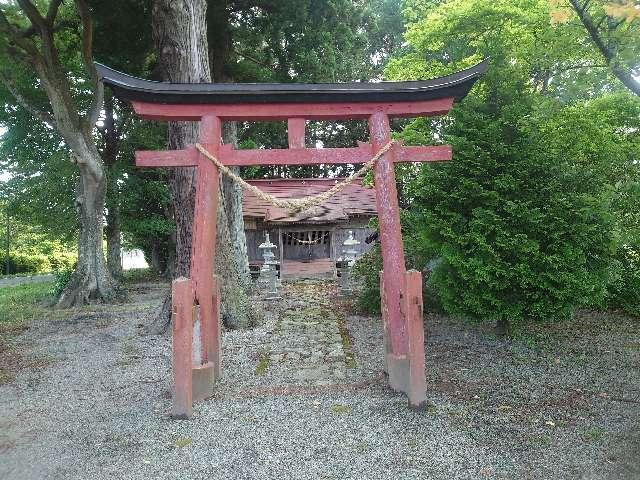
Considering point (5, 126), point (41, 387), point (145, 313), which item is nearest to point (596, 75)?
point (41, 387)

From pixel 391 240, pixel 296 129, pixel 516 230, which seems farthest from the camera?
pixel 516 230

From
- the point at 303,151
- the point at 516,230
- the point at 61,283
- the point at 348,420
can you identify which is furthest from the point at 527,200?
the point at 61,283

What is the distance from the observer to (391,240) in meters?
4.87

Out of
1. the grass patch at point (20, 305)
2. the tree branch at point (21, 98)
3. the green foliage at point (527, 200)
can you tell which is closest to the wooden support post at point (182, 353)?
the green foliage at point (527, 200)

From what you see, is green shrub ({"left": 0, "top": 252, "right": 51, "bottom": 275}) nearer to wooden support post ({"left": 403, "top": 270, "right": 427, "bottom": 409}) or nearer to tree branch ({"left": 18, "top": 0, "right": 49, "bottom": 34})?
tree branch ({"left": 18, "top": 0, "right": 49, "bottom": 34})

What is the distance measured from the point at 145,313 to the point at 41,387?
5268 mm

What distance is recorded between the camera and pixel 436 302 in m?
8.78

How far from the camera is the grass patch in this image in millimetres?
10656

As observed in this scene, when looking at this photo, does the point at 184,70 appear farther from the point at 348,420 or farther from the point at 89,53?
the point at 348,420

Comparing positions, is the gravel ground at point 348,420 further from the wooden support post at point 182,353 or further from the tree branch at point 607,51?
the tree branch at point 607,51

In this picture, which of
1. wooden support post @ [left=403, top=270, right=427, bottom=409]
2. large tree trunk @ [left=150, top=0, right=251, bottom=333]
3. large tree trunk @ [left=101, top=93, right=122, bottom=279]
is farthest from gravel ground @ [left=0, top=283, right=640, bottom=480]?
large tree trunk @ [left=101, top=93, right=122, bottom=279]

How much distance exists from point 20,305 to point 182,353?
11090mm

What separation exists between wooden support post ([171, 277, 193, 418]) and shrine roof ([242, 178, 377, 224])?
430 inches

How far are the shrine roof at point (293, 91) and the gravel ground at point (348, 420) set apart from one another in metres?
3.16
